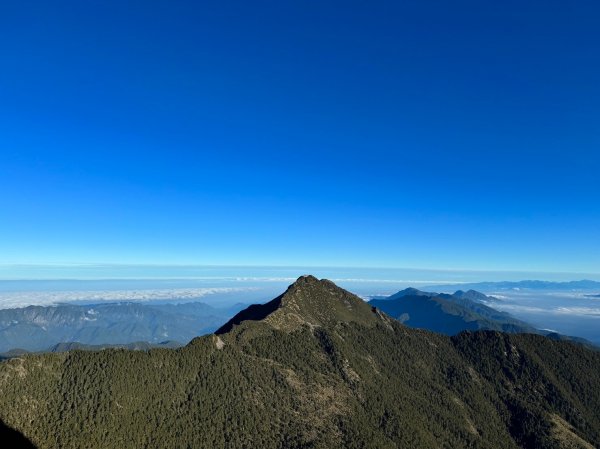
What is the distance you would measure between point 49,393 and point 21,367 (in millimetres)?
17501

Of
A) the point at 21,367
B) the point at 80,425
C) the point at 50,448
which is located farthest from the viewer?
the point at 21,367

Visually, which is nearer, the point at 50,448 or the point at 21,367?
the point at 50,448

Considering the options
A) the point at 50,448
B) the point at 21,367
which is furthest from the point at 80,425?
the point at 21,367

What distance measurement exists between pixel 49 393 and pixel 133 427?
40.7 meters

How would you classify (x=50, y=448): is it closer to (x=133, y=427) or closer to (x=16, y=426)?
(x=16, y=426)

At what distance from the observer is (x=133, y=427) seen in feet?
633

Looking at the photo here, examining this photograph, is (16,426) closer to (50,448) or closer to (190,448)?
(50,448)

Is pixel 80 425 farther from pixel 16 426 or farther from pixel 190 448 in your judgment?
pixel 190 448

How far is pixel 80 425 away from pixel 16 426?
23113mm

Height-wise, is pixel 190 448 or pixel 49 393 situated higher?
pixel 49 393

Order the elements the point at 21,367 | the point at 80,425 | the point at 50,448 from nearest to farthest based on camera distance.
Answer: the point at 50,448 → the point at 80,425 → the point at 21,367

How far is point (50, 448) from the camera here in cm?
16588

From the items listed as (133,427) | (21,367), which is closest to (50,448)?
(133,427)

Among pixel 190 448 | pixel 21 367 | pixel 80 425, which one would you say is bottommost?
pixel 190 448
